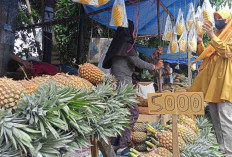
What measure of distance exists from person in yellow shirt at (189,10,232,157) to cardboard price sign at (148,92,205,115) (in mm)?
1129

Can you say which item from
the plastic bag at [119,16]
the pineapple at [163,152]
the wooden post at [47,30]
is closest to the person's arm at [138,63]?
the plastic bag at [119,16]

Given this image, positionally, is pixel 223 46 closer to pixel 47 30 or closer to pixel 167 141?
pixel 167 141

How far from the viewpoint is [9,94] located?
1086mm

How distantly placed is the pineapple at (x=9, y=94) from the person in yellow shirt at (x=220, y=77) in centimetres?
261

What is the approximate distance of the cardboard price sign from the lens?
201 cm

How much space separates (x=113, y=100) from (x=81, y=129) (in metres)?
0.50

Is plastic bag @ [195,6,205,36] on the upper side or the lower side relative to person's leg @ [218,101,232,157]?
upper

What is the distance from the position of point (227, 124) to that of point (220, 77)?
2.13ft

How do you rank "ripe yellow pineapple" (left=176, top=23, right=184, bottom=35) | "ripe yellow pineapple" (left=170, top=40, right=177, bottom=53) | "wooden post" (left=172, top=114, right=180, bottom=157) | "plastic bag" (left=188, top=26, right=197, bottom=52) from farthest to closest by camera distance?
"ripe yellow pineapple" (left=170, top=40, right=177, bottom=53) < "plastic bag" (left=188, top=26, right=197, bottom=52) < "ripe yellow pineapple" (left=176, top=23, right=184, bottom=35) < "wooden post" (left=172, top=114, right=180, bottom=157)

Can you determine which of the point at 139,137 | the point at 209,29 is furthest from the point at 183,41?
the point at 139,137

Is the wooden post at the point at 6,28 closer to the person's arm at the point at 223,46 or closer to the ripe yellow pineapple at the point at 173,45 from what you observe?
the person's arm at the point at 223,46

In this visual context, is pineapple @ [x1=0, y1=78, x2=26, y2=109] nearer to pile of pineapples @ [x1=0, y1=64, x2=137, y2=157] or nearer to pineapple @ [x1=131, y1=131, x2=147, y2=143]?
pile of pineapples @ [x1=0, y1=64, x2=137, y2=157]

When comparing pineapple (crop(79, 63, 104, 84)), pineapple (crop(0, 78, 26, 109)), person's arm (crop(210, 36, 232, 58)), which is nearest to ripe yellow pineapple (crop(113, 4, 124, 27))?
person's arm (crop(210, 36, 232, 58))

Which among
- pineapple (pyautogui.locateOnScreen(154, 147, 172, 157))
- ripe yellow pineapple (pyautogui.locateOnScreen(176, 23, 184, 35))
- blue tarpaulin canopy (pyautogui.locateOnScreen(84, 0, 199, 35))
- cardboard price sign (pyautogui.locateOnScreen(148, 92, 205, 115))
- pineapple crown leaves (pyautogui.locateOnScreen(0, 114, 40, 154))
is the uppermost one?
blue tarpaulin canopy (pyautogui.locateOnScreen(84, 0, 199, 35))
